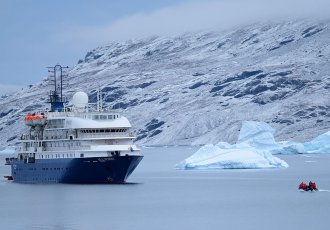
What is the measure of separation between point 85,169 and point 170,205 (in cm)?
1566

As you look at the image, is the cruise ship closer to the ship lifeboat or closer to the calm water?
the ship lifeboat

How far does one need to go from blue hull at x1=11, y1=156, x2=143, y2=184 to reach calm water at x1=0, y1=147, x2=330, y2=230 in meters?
1.52

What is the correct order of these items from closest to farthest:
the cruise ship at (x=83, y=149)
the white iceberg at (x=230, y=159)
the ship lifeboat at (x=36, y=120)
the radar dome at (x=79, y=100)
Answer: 1. the cruise ship at (x=83, y=149)
2. the ship lifeboat at (x=36, y=120)
3. the radar dome at (x=79, y=100)
4. the white iceberg at (x=230, y=159)

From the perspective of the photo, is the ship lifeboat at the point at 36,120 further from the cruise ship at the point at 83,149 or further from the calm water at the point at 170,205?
the calm water at the point at 170,205

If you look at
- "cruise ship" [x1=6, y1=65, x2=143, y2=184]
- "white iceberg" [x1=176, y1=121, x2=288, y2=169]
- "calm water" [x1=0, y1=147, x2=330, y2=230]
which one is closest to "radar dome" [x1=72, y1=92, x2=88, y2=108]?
"cruise ship" [x1=6, y1=65, x2=143, y2=184]

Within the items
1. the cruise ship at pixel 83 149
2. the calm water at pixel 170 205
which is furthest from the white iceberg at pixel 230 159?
the cruise ship at pixel 83 149

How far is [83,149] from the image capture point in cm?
9475

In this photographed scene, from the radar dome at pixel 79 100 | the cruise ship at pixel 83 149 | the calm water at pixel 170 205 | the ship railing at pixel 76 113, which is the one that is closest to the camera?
the calm water at pixel 170 205

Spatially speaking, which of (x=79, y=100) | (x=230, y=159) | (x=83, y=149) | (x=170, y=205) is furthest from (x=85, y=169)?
(x=230, y=159)

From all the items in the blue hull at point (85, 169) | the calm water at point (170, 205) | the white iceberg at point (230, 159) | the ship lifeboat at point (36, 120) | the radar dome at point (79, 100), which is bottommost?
the calm water at point (170, 205)

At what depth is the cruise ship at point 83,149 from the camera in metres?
94.6

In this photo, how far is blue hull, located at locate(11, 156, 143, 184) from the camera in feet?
310

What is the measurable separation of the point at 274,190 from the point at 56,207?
2630 centimetres

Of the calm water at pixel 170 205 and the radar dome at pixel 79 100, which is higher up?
the radar dome at pixel 79 100
